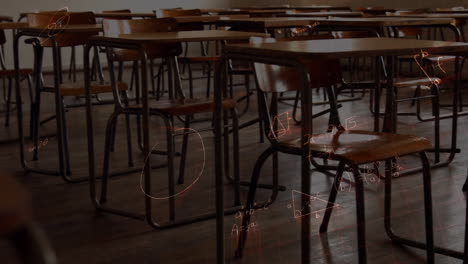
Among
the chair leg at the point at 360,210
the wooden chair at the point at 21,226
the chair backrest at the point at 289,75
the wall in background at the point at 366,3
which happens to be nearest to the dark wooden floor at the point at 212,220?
the chair leg at the point at 360,210

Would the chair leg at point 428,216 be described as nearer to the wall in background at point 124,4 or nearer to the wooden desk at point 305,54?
the wooden desk at point 305,54

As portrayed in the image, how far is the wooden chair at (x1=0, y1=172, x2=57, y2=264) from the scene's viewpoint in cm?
46

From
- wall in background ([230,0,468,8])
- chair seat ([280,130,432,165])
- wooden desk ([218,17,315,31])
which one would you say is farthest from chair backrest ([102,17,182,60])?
wall in background ([230,0,468,8])

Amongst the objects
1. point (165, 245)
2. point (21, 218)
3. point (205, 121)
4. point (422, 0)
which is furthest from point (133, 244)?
point (422, 0)

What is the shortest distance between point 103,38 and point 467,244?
58.9 inches

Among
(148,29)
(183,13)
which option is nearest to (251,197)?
(148,29)

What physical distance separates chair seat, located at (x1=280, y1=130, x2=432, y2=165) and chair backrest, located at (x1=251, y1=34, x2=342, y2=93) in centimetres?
19

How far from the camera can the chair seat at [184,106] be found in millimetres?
2596

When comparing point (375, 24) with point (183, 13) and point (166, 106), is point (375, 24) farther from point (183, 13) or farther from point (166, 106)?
point (183, 13)

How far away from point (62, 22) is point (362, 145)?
2.66 metres

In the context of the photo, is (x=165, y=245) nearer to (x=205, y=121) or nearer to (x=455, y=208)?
(x=455, y=208)

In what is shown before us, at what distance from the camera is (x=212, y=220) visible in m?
2.69

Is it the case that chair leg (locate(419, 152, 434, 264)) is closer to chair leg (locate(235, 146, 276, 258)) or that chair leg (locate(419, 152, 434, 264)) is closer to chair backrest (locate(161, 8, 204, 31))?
chair leg (locate(235, 146, 276, 258))

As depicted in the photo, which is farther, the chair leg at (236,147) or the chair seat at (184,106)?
the chair leg at (236,147)
